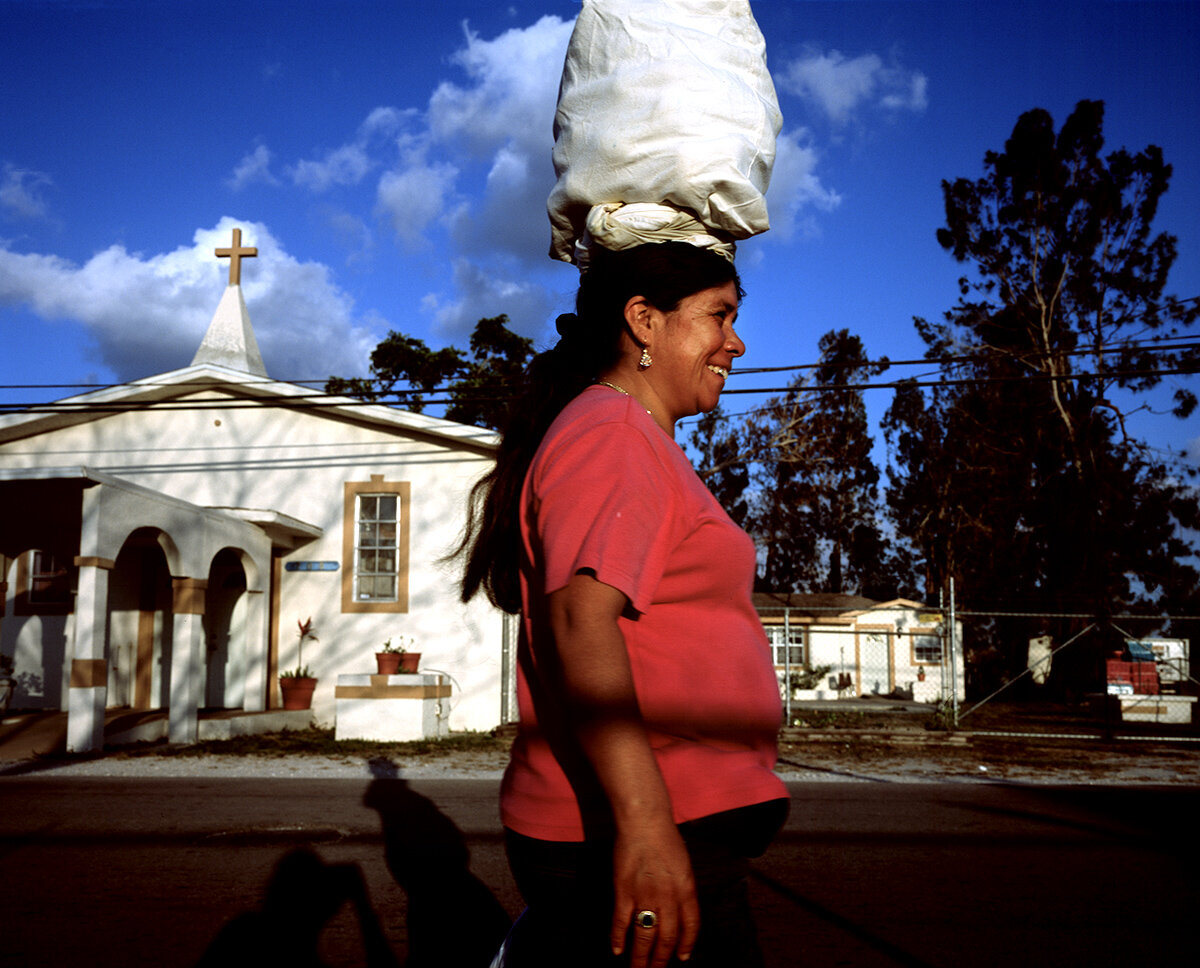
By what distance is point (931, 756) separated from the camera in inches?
527

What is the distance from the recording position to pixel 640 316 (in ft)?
5.95

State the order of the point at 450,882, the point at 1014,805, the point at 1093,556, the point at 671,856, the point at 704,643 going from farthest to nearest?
the point at 1093,556
the point at 1014,805
the point at 450,882
the point at 704,643
the point at 671,856

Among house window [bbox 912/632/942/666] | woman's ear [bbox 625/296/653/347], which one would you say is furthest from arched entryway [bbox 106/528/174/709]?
house window [bbox 912/632/942/666]

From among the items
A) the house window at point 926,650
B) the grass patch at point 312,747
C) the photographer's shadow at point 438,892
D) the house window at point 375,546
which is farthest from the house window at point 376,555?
the house window at point 926,650

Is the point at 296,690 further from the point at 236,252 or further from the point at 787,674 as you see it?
the point at 236,252

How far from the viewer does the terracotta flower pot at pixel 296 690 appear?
15.7 m

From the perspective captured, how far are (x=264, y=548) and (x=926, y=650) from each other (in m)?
28.1

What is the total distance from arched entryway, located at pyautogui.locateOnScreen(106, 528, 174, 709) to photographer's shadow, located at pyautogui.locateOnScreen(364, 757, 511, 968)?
918 centimetres

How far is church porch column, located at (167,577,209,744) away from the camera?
13250 millimetres

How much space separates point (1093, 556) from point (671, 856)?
32.7 metres

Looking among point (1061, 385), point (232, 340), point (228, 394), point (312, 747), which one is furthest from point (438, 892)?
point (1061, 385)

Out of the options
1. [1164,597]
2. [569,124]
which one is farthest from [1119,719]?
[569,124]

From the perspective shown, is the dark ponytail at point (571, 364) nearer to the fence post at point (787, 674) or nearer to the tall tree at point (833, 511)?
the fence post at point (787, 674)

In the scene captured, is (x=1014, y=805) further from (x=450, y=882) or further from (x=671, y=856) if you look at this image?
(x=671, y=856)
